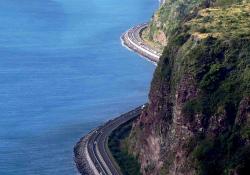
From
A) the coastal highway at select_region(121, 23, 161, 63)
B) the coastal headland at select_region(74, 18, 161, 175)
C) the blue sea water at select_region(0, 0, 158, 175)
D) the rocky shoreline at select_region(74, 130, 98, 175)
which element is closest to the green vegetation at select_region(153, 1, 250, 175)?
the coastal headland at select_region(74, 18, 161, 175)

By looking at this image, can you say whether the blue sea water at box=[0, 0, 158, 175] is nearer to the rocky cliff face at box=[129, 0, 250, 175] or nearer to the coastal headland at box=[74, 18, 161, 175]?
the coastal headland at box=[74, 18, 161, 175]

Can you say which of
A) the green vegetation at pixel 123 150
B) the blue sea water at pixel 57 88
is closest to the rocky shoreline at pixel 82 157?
the blue sea water at pixel 57 88

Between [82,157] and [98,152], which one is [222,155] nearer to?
[98,152]

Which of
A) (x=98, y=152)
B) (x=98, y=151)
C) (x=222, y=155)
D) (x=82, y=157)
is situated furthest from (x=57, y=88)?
(x=222, y=155)

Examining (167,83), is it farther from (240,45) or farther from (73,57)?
(73,57)

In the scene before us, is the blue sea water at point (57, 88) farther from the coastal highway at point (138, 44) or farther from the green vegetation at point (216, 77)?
the green vegetation at point (216, 77)
